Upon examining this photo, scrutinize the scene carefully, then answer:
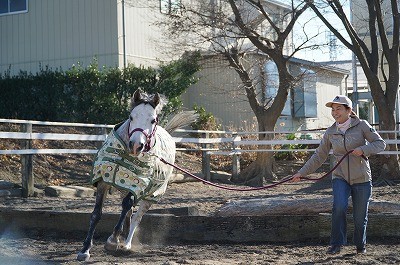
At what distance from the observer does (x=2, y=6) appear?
24.8m

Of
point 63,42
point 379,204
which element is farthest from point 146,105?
point 63,42

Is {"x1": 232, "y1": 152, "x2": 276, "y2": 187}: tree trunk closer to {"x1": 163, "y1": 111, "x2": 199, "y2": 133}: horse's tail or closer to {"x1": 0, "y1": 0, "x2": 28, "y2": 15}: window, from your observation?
{"x1": 163, "y1": 111, "x2": 199, "y2": 133}: horse's tail

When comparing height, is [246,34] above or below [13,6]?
below

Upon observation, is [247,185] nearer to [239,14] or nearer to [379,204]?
[239,14]

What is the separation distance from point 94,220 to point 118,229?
0.33 m

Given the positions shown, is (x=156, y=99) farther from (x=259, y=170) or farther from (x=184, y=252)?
(x=259, y=170)

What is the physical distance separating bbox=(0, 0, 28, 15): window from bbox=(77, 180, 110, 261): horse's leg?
17.6 metres

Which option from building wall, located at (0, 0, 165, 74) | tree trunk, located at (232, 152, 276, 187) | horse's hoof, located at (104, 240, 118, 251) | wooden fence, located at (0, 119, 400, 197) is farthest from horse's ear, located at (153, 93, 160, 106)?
building wall, located at (0, 0, 165, 74)

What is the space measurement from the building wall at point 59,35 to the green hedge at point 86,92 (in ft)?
6.81

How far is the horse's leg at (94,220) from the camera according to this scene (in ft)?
24.0

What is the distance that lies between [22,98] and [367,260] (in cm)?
1565

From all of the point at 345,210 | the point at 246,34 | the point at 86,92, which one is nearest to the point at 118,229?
the point at 345,210

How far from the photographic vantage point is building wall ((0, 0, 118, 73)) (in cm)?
2283

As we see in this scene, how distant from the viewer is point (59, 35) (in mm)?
23703
